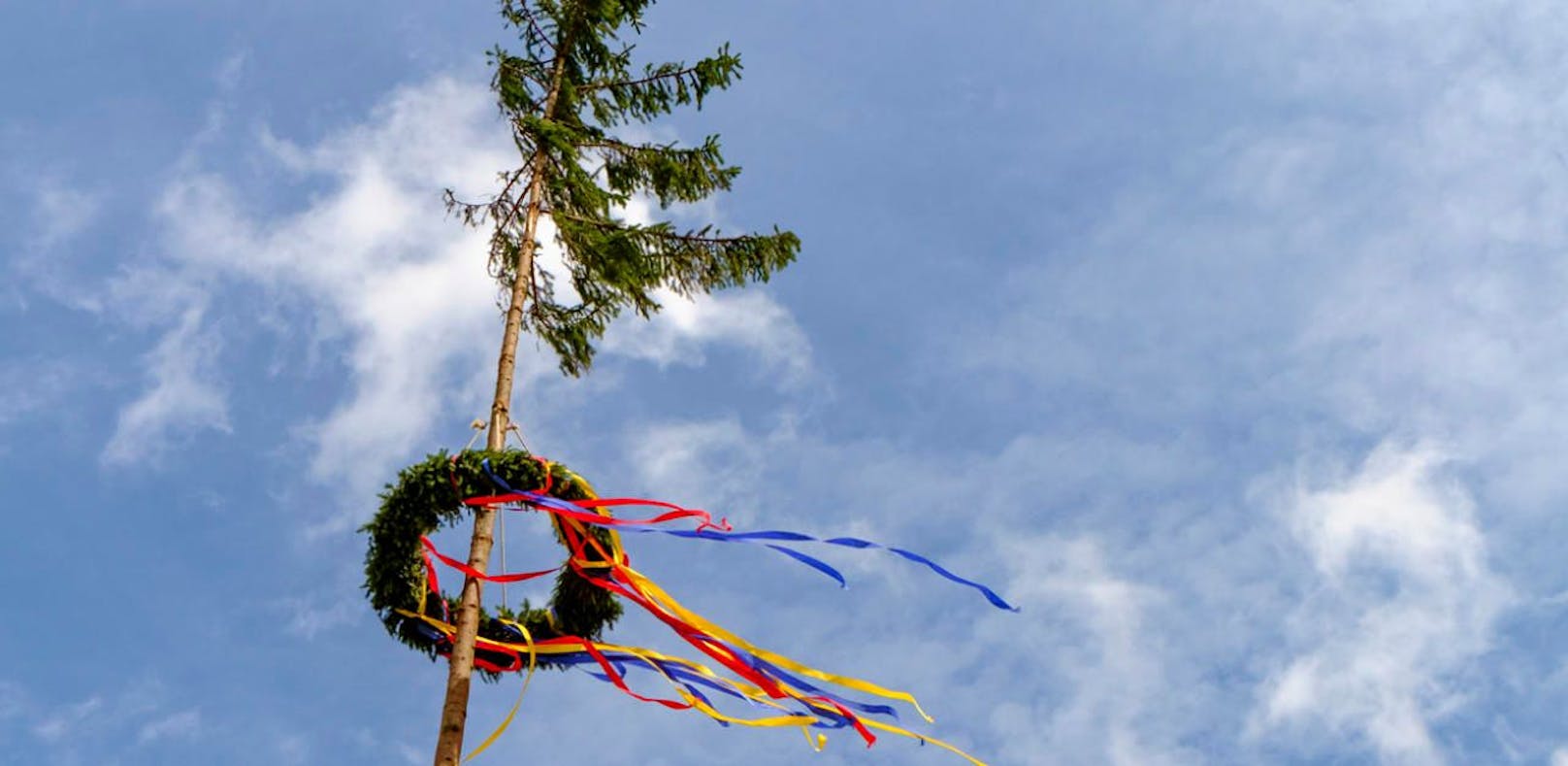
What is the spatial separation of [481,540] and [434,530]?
0.34m

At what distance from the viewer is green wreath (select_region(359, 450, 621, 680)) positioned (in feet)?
28.6

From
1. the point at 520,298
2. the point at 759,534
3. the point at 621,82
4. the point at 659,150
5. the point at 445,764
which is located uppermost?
the point at 621,82

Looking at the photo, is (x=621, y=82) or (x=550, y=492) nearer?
(x=550, y=492)

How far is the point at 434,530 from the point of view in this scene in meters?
8.95

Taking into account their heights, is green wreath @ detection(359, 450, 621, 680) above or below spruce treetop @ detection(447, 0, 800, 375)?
below

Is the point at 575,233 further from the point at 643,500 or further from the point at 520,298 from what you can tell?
the point at 643,500

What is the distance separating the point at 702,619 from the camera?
920 centimetres

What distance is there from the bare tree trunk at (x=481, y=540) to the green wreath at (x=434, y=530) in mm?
275

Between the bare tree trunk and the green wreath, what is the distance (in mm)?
275

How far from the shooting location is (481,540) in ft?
29.7

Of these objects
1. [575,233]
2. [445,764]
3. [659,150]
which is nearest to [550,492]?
[445,764]

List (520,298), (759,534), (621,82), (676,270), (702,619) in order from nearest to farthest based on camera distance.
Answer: (759,534) < (702,619) < (520,298) < (676,270) < (621,82)

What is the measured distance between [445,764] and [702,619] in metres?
2.11

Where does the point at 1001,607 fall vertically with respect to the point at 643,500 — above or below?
below
